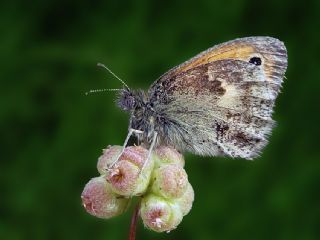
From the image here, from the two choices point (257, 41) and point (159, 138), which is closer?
point (159, 138)

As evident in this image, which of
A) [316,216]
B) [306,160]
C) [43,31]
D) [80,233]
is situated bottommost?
[80,233]

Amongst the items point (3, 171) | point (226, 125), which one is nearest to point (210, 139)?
point (226, 125)

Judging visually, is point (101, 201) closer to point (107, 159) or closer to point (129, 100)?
point (107, 159)

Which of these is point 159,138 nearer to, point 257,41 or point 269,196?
point 257,41

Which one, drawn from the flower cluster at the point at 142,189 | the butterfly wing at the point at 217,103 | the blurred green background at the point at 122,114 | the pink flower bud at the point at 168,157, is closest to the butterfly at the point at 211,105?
the butterfly wing at the point at 217,103

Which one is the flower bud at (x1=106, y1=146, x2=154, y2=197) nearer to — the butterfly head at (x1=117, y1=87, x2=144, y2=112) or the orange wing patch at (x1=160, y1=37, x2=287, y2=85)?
the butterfly head at (x1=117, y1=87, x2=144, y2=112)

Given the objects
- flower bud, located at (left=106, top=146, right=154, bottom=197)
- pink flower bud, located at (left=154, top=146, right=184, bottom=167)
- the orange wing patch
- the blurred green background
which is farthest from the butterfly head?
the blurred green background

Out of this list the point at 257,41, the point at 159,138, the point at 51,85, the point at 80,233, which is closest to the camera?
the point at 159,138
